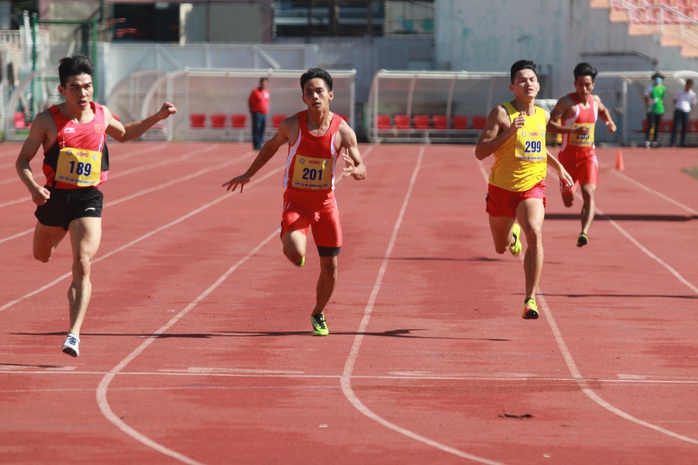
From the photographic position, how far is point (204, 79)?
38844 mm

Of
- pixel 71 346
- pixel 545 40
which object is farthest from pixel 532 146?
pixel 545 40

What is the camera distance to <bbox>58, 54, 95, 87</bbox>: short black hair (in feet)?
26.5

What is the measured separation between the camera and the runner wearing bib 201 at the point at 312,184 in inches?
353

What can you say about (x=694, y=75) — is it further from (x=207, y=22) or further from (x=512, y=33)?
(x=207, y=22)

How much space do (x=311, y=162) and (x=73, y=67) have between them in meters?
1.77

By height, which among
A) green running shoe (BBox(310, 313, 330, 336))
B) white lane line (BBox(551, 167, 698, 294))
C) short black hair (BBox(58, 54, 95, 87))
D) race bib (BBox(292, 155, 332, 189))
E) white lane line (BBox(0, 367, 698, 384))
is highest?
short black hair (BBox(58, 54, 95, 87))

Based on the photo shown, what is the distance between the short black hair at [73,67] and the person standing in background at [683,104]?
28.0 metres

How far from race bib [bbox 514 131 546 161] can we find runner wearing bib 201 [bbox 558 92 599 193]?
3.96 metres

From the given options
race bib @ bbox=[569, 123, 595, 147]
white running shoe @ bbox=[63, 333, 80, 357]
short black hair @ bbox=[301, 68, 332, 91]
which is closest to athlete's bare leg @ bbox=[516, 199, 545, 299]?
short black hair @ bbox=[301, 68, 332, 91]

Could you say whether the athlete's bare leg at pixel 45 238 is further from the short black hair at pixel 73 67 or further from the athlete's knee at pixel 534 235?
the athlete's knee at pixel 534 235

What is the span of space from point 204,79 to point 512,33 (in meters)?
10.3

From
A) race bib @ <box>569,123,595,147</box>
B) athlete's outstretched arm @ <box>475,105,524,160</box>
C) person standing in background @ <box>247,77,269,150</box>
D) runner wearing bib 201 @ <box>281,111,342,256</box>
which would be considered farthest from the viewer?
person standing in background @ <box>247,77,269,150</box>

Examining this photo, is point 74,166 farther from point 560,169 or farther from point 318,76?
point 560,169

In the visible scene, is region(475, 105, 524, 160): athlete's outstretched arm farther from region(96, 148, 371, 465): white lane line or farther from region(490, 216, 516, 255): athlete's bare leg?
region(96, 148, 371, 465): white lane line
